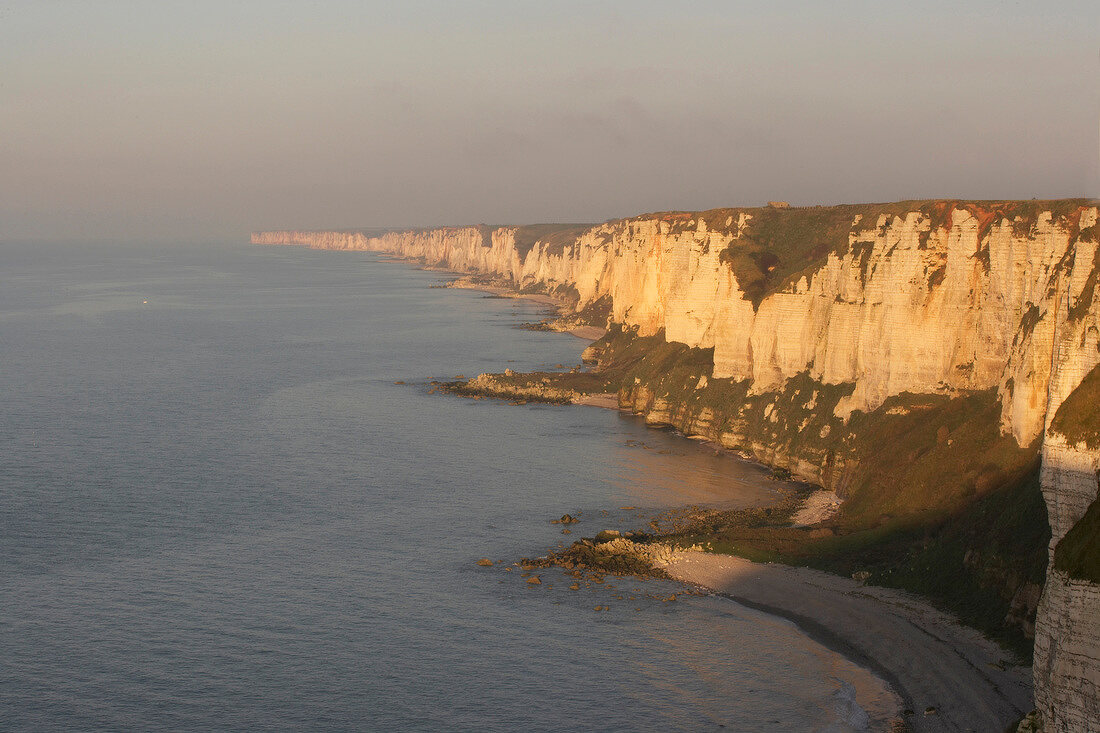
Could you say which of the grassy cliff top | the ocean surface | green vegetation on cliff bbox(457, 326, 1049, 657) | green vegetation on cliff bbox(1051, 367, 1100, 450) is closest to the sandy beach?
green vegetation on cliff bbox(457, 326, 1049, 657)

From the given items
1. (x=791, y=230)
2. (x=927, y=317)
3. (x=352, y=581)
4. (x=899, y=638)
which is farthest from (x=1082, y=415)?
(x=791, y=230)

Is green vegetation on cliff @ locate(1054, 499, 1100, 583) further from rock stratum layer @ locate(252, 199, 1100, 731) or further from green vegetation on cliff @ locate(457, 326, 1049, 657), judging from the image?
green vegetation on cliff @ locate(457, 326, 1049, 657)

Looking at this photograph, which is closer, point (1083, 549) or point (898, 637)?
point (1083, 549)

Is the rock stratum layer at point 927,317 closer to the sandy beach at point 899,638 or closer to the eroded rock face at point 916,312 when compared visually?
the eroded rock face at point 916,312

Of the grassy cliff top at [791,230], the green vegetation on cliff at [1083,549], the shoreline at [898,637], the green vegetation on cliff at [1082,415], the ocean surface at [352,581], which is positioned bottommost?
the ocean surface at [352,581]

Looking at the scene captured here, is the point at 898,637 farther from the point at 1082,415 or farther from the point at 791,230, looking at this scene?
the point at 791,230

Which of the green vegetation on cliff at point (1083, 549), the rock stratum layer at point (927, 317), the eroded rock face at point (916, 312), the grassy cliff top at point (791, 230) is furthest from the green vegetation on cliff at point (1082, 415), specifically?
the grassy cliff top at point (791, 230)

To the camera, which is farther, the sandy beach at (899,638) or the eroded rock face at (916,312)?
the eroded rock face at (916,312)
